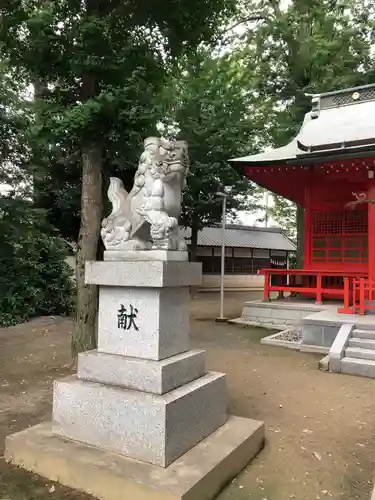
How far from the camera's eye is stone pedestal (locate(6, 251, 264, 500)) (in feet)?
11.2

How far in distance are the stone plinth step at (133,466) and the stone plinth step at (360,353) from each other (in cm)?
399

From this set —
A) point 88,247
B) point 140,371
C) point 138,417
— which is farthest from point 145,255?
point 88,247

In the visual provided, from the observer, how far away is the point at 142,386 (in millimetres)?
3596

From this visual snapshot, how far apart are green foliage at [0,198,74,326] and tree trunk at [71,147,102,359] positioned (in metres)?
4.08

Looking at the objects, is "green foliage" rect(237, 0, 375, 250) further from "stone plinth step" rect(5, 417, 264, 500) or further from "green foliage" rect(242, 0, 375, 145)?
"stone plinth step" rect(5, 417, 264, 500)

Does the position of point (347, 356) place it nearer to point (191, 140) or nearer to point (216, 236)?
point (191, 140)

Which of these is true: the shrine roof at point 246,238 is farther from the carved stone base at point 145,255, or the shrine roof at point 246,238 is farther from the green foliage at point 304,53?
the carved stone base at point 145,255

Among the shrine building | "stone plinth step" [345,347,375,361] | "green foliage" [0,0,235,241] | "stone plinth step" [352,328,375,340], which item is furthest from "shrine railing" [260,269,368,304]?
"green foliage" [0,0,235,241]

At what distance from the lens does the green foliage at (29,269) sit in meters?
10.5

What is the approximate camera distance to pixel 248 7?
19.4 metres

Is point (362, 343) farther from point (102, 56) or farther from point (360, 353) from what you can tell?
point (102, 56)

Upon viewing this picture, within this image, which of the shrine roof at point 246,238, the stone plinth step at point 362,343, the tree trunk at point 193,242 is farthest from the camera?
the shrine roof at point 246,238

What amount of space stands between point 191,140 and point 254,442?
14.4 m

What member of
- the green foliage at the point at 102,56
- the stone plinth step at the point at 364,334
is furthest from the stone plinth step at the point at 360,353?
the green foliage at the point at 102,56
